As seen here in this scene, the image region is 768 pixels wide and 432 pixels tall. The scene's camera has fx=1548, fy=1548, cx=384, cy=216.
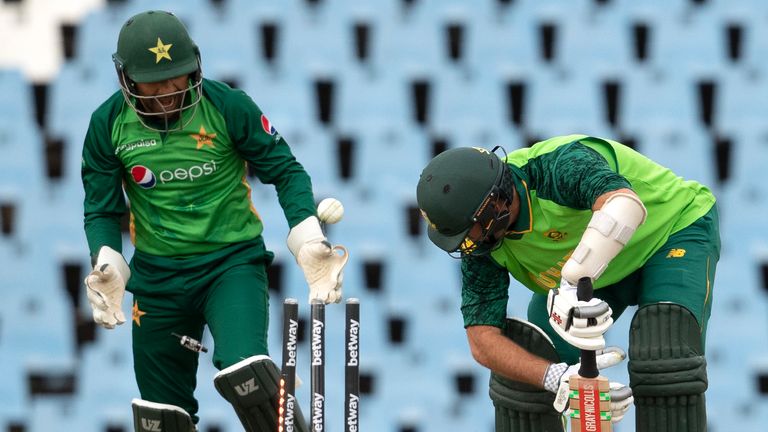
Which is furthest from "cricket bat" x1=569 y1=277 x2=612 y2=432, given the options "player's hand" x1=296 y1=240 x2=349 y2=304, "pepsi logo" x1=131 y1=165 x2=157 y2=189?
"pepsi logo" x1=131 y1=165 x2=157 y2=189

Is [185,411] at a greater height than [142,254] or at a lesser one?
lesser

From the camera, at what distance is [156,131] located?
5.28 m

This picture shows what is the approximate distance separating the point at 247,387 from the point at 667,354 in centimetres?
137

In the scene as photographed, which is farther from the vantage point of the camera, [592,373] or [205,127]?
[205,127]

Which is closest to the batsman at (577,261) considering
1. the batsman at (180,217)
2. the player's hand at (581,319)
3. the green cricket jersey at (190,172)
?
the player's hand at (581,319)

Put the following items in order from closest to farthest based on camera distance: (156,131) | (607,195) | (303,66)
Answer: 1. (607,195)
2. (156,131)
3. (303,66)

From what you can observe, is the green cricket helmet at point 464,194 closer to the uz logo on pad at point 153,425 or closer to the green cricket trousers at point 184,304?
the green cricket trousers at point 184,304

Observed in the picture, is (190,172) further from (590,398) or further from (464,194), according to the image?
(590,398)

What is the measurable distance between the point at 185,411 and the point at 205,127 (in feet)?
3.27

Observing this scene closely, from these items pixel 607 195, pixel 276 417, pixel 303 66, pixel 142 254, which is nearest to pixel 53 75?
pixel 303 66

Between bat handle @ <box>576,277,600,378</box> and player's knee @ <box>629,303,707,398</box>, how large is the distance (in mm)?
214

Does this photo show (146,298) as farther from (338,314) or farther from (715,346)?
(715,346)

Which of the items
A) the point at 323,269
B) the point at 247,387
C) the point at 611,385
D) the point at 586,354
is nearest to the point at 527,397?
the point at 611,385

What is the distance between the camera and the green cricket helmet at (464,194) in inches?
183
